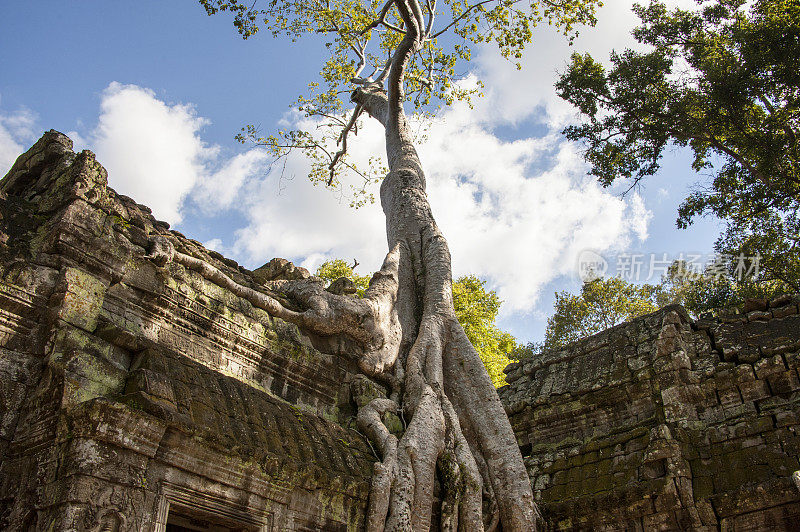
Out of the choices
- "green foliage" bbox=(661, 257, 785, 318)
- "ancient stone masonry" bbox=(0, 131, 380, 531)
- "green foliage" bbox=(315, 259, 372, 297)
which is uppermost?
"green foliage" bbox=(315, 259, 372, 297)

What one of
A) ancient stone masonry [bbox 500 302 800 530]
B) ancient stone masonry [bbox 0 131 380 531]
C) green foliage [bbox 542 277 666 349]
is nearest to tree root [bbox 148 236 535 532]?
ancient stone masonry [bbox 0 131 380 531]

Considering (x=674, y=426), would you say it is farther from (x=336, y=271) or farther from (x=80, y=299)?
(x=336, y=271)

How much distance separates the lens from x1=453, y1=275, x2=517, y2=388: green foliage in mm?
17156

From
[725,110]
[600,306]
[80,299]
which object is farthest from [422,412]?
[600,306]

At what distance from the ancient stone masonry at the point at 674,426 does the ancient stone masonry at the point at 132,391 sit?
2849 millimetres

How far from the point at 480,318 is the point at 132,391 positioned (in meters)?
15.2

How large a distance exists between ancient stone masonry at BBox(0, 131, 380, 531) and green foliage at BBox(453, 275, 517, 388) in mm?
12448

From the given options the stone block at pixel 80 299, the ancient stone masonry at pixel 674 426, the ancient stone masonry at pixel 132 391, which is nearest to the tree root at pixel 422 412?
the ancient stone masonry at pixel 132 391

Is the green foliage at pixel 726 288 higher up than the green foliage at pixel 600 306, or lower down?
lower down

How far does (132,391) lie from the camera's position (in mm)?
3432

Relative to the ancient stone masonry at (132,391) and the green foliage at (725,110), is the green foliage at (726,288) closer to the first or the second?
the green foliage at (725,110)

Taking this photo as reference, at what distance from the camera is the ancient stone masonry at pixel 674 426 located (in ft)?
17.1

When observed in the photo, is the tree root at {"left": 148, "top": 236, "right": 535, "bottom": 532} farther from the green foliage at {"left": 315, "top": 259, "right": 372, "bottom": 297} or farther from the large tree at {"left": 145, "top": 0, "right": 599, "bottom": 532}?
the green foliage at {"left": 315, "top": 259, "right": 372, "bottom": 297}

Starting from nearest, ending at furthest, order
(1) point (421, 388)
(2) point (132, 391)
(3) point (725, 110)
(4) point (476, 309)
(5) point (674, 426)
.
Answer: (2) point (132, 391) < (1) point (421, 388) < (5) point (674, 426) < (3) point (725, 110) < (4) point (476, 309)
